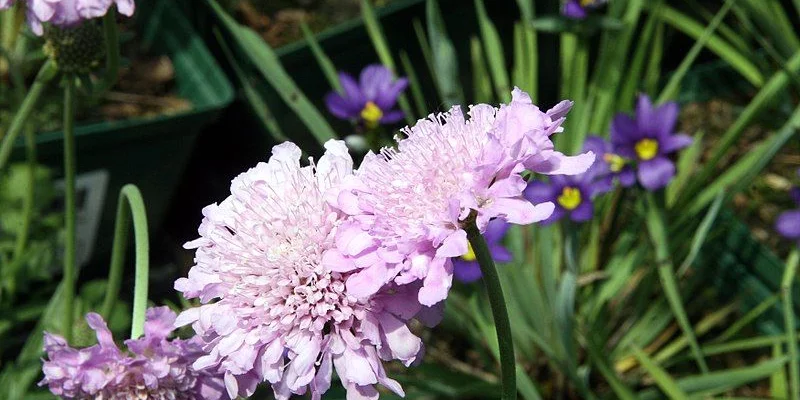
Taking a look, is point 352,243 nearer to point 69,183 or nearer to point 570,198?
point 69,183

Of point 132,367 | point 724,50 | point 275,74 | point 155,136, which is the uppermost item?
point 724,50

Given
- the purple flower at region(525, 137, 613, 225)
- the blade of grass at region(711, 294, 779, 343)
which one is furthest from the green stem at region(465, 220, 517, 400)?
the blade of grass at region(711, 294, 779, 343)

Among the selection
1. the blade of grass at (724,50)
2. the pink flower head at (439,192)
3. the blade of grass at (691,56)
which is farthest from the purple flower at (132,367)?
the blade of grass at (724,50)

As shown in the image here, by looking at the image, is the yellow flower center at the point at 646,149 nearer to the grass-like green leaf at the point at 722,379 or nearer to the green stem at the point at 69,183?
the grass-like green leaf at the point at 722,379

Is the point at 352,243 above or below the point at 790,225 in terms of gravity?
below

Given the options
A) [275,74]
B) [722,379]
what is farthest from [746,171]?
[275,74]

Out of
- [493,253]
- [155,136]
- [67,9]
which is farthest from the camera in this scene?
[155,136]

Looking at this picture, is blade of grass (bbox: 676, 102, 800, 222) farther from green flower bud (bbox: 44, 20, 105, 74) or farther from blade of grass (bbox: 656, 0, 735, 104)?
green flower bud (bbox: 44, 20, 105, 74)

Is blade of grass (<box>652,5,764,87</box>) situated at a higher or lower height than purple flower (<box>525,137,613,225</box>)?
higher
